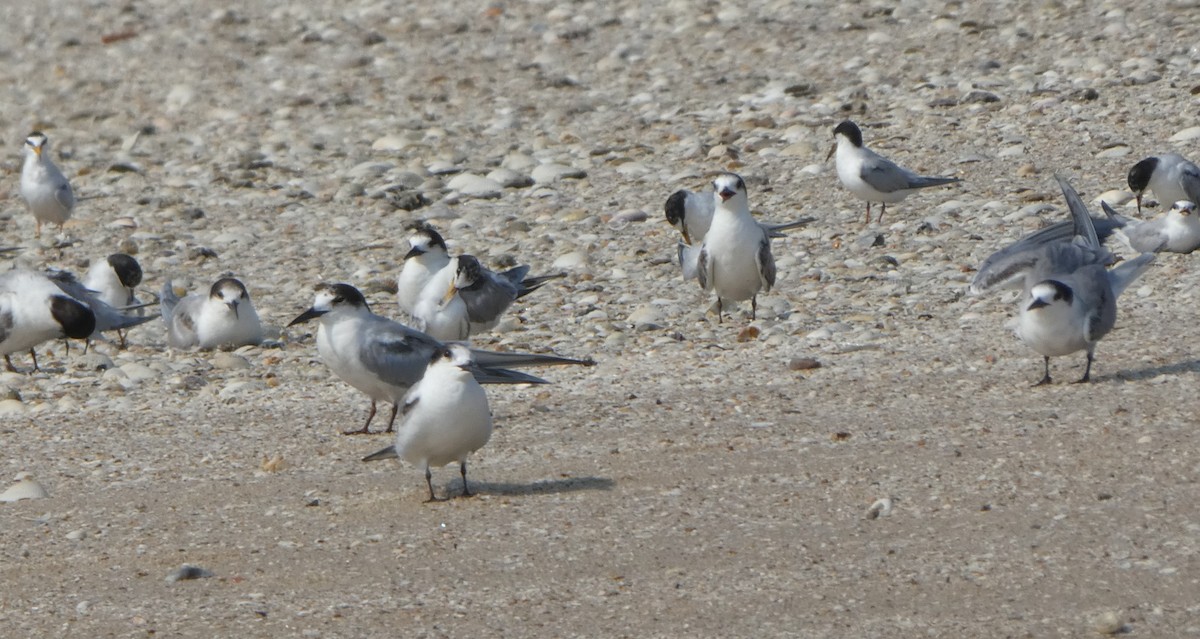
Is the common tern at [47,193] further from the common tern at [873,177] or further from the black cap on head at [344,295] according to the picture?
the black cap on head at [344,295]

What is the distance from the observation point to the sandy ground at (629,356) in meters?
4.52

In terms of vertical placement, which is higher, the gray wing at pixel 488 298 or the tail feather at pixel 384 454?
the tail feather at pixel 384 454

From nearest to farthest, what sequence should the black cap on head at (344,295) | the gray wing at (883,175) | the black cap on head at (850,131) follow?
1. the black cap on head at (344,295)
2. the gray wing at (883,175)
3. the black cap on head at (850,131)

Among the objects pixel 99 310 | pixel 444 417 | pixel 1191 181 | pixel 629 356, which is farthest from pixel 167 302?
pixel 1191 181

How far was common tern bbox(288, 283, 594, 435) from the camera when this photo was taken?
6152 millimetres

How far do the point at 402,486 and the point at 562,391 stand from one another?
4.22 feet

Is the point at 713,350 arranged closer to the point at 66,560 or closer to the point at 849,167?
the point at 849,167

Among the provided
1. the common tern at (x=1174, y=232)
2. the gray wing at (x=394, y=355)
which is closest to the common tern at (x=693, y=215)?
the common tern at (x=1174, y=232)

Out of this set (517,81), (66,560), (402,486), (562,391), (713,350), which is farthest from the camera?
(517,81)

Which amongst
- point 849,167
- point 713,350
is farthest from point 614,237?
point 713,350

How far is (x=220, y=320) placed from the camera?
25.9 feet

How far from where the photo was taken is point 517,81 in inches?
527

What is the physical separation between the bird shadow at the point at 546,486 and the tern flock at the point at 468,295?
0.12 m

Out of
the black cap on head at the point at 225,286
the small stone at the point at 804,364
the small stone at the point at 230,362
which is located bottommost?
the small stone at the point at 230,362
